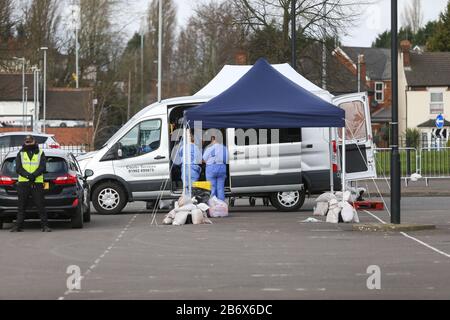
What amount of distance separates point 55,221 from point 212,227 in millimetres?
3986

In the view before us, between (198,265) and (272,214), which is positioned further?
(272,214)

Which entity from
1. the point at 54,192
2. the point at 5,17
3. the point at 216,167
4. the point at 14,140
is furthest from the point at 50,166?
the point at 5,17

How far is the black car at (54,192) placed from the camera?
64.2 feet

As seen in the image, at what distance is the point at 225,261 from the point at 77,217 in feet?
20.7

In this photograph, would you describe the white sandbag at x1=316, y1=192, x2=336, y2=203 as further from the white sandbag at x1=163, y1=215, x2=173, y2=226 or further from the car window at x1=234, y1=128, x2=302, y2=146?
the white sandbag at x1=163, y1=215, x2=173, y2=226

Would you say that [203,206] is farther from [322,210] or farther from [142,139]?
[142,139]

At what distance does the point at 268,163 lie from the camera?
918 inches

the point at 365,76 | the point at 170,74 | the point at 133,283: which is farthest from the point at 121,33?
the point at 133,283

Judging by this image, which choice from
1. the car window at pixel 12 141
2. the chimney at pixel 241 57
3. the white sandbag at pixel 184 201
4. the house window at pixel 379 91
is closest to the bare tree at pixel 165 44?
the house window at pixel 379 91

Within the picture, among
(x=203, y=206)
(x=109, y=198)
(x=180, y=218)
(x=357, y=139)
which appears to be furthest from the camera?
(x=357, y=139)

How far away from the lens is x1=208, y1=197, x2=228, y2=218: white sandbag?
22266 millimetres

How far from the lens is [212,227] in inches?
790

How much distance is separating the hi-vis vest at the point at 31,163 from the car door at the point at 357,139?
7664mm
